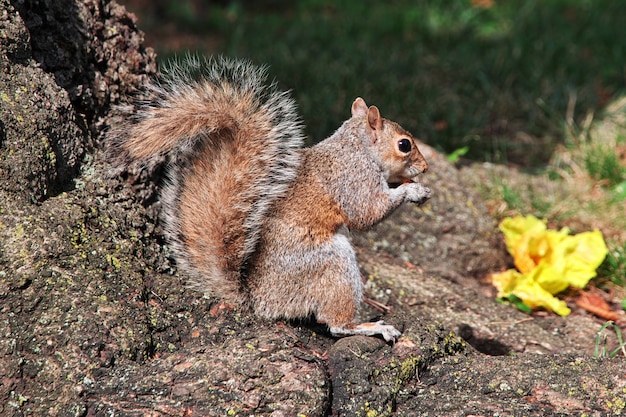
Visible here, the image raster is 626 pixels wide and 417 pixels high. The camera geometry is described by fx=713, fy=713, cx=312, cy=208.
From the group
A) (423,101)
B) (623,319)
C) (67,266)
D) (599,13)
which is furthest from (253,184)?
(599,13)

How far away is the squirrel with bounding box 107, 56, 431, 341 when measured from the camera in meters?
1.98

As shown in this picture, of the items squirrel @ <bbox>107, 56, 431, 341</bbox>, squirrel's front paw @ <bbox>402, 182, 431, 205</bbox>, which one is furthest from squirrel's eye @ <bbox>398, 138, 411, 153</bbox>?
squirrel @ <bbox>107, 56, 431, 341</bbox>

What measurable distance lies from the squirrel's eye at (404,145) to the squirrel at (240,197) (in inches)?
17.5

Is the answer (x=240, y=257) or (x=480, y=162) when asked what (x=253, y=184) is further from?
(x=480, y=162)

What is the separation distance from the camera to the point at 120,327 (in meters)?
1.75

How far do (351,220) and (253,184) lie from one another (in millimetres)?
410

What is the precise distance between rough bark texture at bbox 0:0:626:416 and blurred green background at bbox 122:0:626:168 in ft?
5.63

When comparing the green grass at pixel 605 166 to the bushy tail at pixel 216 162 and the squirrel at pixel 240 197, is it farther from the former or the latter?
the bushy tail at pixel 216 162

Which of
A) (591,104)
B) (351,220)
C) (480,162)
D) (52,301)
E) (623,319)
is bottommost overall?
(623,319)

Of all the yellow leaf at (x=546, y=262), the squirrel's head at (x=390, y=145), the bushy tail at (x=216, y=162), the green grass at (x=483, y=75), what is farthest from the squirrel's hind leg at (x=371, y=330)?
the green grass at (x=483, y=75)

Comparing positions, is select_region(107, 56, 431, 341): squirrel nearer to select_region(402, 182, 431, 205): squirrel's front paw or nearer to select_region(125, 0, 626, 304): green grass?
select_region(402, 182, 431, 205): squirrel's front paw

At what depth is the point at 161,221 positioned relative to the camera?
2.12 meters

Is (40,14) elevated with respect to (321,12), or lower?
lower

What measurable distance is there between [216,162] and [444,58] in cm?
303
